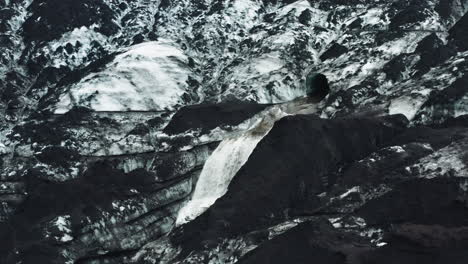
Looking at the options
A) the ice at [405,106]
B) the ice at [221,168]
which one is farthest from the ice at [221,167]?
the ice at [405,106]

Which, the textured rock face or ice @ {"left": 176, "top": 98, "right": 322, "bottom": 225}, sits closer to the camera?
the textured rock face

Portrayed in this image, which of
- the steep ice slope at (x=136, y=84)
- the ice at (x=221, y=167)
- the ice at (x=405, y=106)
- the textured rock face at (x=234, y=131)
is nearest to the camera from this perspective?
the textured rock face at (x=234, y=131)

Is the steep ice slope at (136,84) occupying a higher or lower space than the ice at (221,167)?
higher

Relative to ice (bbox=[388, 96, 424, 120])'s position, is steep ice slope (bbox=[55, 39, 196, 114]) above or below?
above

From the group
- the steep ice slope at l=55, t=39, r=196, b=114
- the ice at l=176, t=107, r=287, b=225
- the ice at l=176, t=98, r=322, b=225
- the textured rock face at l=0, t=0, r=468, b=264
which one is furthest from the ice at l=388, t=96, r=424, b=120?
the steep ice slope at l=55, t=39, r=196, b=114

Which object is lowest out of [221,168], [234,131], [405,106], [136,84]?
[405,106]

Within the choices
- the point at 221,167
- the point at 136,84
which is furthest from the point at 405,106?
the point at 136,84

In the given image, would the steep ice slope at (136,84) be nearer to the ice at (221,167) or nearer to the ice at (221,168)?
the ice at (221,167)

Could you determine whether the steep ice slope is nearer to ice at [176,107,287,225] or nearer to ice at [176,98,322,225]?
ice at [176,98,322,225]

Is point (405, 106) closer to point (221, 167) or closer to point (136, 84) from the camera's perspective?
point (221, 167)
